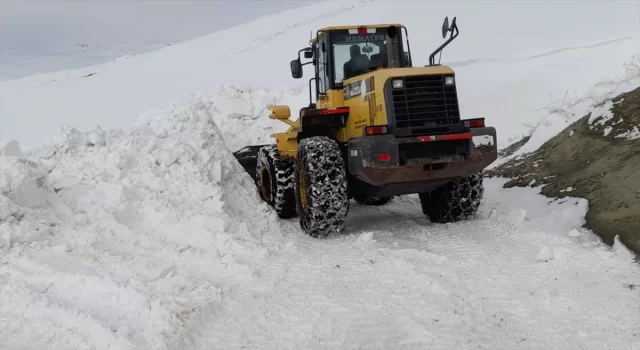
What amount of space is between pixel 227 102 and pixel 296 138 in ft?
21.6

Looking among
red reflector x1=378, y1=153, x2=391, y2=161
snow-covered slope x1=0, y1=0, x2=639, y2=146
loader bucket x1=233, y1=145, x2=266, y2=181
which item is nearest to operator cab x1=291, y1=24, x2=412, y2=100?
red reflector x1=378, y1=153, x2=391, y2=161

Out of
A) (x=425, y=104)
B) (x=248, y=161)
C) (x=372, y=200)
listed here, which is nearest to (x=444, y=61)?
(x=372, y=200)

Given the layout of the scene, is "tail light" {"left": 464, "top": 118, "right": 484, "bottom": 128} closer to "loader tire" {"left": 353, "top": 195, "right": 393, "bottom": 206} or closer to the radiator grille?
the radiator grille

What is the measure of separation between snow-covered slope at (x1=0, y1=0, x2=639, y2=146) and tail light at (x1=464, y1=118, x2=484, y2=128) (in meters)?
7.30

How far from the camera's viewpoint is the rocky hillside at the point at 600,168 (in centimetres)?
580

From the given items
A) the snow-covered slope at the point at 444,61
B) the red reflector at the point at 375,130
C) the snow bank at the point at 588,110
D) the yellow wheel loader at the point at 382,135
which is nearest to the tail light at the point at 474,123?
the yellow wheel loader at the point at 382,135

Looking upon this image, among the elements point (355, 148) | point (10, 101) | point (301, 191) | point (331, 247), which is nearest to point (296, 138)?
point (301, 191)

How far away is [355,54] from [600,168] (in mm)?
3350

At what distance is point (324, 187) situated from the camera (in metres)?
6.64

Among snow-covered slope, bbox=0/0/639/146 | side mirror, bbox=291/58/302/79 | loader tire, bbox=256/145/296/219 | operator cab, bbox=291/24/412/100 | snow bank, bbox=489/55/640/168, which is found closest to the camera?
operator cab, bbox=291/24/412/100

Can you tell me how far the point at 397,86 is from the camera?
21.3ft

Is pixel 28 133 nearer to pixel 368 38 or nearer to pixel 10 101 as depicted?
pixel 10 101

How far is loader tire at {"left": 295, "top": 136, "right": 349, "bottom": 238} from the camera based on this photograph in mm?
6645

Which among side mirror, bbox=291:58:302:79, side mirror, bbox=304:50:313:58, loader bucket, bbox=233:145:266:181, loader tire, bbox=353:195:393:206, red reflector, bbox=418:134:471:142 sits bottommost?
loader tire, bbox=353:195:393:206
